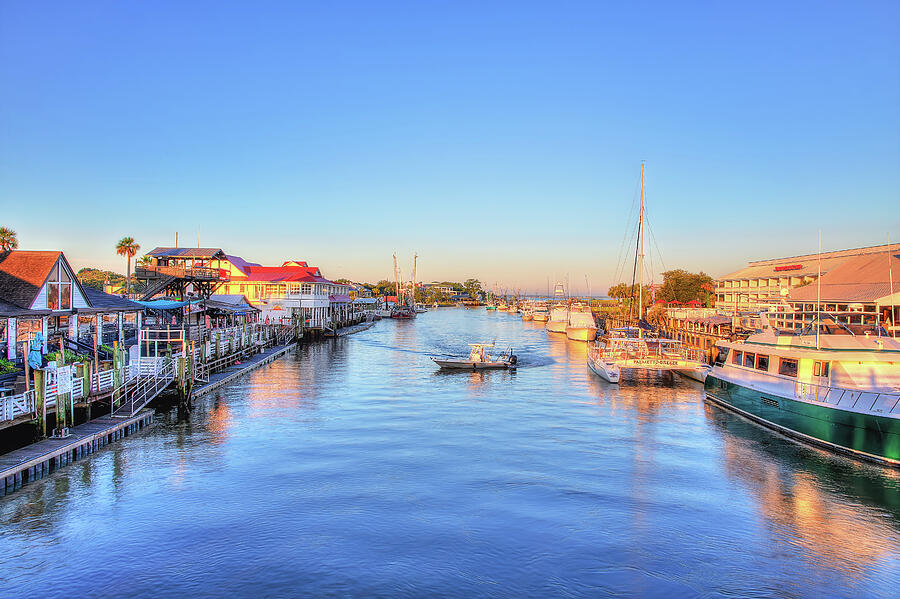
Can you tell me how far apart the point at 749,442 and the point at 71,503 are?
84.4 feet

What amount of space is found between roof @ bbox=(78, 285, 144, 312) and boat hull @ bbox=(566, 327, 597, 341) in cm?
6088

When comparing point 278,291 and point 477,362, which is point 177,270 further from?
point 278,291

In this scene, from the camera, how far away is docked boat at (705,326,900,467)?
20.4m

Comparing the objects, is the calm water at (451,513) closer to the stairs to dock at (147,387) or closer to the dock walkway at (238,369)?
the stairs to dock at (147,387)

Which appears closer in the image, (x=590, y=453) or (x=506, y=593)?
(x=506, y=593)

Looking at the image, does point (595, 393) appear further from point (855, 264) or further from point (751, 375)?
point (855, 264)

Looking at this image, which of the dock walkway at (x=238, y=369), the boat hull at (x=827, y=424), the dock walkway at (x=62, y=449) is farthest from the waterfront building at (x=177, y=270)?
the boat hull at (x=827, y=424)

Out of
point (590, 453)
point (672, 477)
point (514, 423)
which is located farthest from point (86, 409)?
point (672, 477)

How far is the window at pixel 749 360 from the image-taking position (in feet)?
→ 96.4

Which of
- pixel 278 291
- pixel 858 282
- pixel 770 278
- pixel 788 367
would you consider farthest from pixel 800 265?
pixel 278 291

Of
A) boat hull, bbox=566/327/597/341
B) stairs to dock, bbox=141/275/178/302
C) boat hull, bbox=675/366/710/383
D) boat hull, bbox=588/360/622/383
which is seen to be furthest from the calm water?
boat hull, bbox=566/327/597/341

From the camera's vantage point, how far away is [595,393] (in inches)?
1474

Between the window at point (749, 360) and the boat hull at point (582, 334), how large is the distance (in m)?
49.4

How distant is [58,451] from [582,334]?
2781 inches
